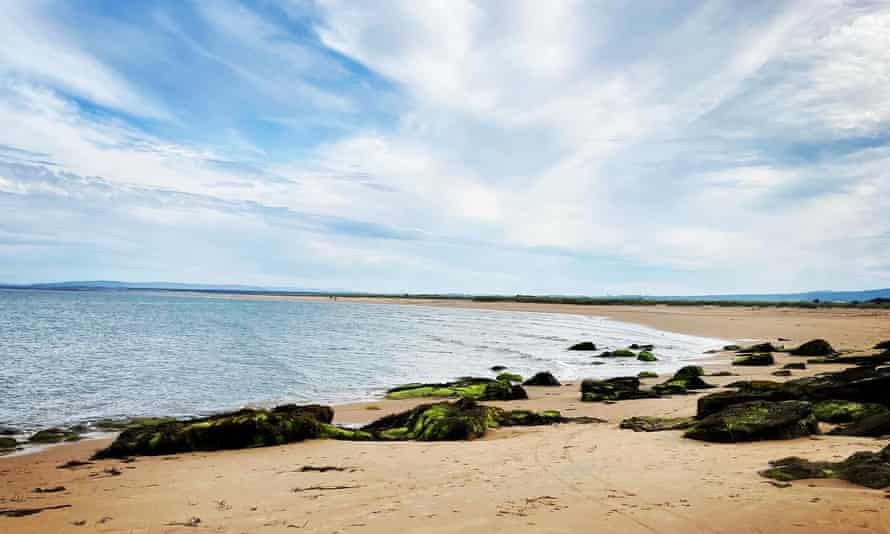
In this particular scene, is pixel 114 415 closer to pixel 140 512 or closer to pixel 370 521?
pixel 140 512

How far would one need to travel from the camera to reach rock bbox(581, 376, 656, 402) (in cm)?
1980

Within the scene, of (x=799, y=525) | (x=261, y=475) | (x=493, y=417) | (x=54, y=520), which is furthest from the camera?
(x=493, y=417)

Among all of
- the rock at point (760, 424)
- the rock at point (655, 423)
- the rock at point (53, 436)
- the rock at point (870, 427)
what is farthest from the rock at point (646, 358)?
the rock at point (53, 436)

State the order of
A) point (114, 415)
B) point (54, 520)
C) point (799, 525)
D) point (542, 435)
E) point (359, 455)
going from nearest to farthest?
point (799, 525)
point (54, 520)
point (359, 455)
point (542, 435)
point (114, 415)

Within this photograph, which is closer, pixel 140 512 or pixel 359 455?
pixel 140 512

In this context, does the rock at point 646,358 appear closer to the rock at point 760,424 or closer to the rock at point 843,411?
the rock at point 843,411

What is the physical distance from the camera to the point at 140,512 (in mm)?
8031

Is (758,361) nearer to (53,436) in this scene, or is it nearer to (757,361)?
(757,361)

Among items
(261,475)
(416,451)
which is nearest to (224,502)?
(261,475)

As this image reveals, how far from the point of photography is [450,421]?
46.5 feet

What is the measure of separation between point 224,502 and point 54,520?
233cm

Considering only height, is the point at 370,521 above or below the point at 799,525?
below

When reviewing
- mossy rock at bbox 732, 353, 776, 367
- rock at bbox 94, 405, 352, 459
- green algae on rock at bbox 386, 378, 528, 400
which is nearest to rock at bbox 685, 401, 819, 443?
rock at bbox 94, 405, 352, 459

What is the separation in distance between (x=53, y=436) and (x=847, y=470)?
718 inches
